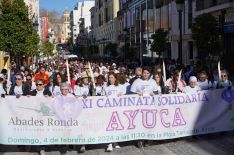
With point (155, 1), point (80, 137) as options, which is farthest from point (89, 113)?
point (155, 1)

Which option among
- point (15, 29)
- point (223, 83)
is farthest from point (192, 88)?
point (15, 29)

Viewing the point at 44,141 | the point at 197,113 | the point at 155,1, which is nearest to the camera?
the point at 44,141

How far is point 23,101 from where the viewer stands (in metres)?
10.5

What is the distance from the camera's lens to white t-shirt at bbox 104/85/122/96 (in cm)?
1123

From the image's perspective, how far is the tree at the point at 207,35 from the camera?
31500 millimetres

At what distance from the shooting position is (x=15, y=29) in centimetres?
3306

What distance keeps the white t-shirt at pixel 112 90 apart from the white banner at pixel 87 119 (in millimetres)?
553

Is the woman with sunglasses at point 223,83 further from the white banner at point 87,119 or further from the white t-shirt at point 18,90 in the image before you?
the white t-shirt at point 18,90

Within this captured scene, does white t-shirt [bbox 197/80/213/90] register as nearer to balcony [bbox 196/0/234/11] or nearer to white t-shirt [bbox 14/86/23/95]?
white t-shirt [bbox 14/86/23/95]

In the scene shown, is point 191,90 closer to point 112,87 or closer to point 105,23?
point 112,87

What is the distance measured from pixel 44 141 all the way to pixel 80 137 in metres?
0.74

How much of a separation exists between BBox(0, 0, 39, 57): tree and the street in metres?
22.5

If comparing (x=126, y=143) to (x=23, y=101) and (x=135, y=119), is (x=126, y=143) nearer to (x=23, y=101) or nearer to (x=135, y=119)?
(x=135, y=119)

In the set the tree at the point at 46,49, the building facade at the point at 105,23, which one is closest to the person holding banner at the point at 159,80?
the tree at the point at 46,49
